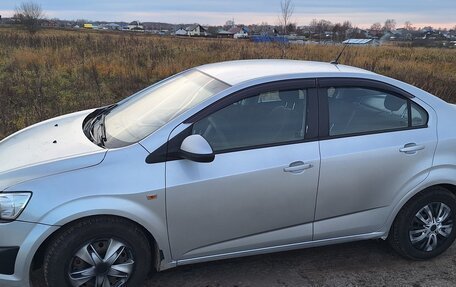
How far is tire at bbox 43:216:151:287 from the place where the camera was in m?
2.67

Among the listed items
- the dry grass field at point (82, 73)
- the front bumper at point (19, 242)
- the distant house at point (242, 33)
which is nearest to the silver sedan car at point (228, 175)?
the front bumper at point (19, 242)

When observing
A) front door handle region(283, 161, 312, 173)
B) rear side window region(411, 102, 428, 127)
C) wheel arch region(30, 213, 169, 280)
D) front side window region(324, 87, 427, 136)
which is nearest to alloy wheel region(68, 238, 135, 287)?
wheel arch region(30, 213, 169, 280)

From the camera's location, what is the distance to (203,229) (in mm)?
2961

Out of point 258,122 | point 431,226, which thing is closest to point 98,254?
point 258,122

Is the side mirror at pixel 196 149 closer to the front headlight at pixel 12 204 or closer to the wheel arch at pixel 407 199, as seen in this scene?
the front headlight at pixel 12 204

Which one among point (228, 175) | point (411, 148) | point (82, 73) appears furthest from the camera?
point (82, 73)

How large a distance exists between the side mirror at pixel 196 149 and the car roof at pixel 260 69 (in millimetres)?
631

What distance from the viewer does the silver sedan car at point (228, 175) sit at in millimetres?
2676

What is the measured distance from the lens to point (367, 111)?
→ 3.47 m

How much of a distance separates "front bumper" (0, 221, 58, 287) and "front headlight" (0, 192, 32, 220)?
50 mm

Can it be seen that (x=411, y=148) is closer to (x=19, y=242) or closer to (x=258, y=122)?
(x=258, y=122)

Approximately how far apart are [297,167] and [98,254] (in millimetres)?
1492

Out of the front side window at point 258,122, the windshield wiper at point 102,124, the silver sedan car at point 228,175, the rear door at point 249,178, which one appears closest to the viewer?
the silver sedan car at point 228,175

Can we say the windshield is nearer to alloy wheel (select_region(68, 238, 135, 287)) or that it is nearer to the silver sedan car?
Answer: the silver sedan car
